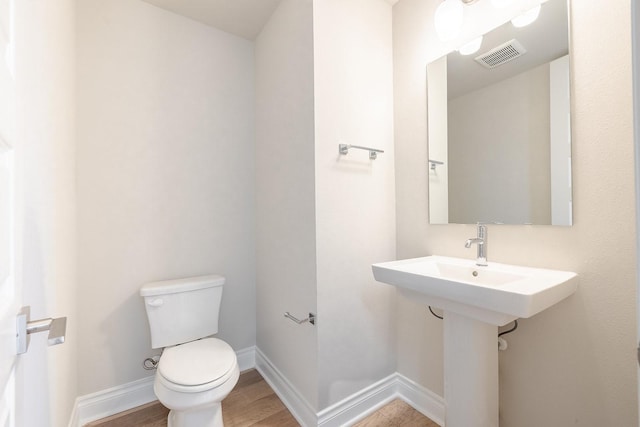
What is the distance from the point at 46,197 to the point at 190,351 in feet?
3.21

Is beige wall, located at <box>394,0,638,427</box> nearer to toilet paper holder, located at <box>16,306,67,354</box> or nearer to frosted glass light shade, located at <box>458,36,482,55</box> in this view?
frosted glass light shade, located at <box>458,36,482,55</box>

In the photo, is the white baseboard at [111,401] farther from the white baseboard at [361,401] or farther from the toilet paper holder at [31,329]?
the toilet paper holder at [31,329]

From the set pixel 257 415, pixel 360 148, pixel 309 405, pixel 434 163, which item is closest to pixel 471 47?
pixel 434 163

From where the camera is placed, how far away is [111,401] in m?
1.56

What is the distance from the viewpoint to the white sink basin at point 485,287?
853 mm

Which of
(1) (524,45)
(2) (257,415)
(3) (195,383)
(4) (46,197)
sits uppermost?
(1) (524,45)

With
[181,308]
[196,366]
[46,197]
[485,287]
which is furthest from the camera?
[181,308]

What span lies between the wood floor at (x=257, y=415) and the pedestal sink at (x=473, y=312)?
0.44 m

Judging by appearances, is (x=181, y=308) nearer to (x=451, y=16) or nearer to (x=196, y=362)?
(x=196, y=362)

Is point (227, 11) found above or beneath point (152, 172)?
above

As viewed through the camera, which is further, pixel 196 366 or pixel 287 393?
pixel 287 393

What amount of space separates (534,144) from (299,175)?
1.10 m

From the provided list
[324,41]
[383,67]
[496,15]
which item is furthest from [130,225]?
[496,15]

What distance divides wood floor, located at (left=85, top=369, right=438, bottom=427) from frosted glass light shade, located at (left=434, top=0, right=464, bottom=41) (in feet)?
6.68
